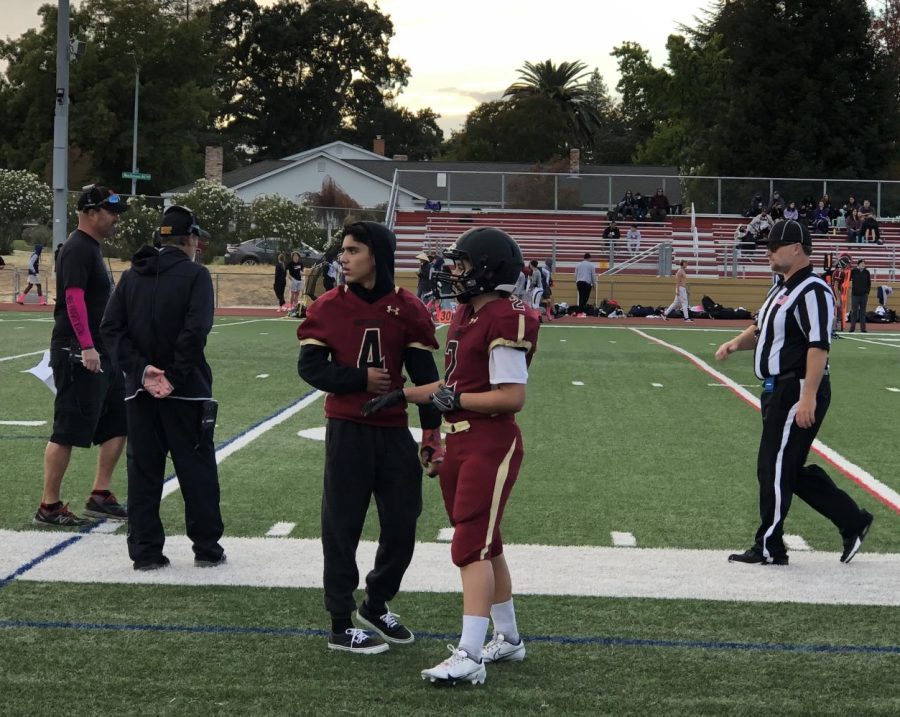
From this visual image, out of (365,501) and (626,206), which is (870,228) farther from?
(365,501)

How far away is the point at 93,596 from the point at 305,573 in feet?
3.15

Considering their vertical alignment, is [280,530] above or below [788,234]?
below

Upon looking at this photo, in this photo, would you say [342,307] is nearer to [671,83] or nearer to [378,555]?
[378,555]

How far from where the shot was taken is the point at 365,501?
4816 millimetres

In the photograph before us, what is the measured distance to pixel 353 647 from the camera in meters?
4.68

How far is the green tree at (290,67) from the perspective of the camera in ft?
281

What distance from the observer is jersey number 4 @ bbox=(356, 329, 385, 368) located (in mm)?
4785

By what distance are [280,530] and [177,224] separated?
5.79 feet

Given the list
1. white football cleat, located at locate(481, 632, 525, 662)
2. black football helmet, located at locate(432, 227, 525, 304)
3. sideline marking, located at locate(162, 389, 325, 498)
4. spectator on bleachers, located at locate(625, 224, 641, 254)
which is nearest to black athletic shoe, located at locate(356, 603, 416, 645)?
white football cleat, located at locate(481, 632, 525, 662)

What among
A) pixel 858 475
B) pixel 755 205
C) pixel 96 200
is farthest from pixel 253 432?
pixel 755 205

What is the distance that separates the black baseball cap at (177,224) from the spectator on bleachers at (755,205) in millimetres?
33635

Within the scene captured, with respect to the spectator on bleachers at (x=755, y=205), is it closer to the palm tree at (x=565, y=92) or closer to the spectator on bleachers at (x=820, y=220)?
the spectator on bleachers at (x=820, y=220)

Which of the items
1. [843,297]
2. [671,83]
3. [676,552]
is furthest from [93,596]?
[671,83]

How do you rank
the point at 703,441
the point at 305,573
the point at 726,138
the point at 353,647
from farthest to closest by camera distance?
1. the point at 726,138
2. the point at 703,441
3. the point at 305,573
4. the point at 353,647
